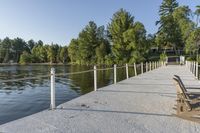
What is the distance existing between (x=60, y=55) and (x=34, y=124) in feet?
409

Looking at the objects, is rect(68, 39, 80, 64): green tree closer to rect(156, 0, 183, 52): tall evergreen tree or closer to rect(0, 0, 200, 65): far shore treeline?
rect(0, 0, 200, 65): far shore treeline

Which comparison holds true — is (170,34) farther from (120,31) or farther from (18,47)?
(18,47)

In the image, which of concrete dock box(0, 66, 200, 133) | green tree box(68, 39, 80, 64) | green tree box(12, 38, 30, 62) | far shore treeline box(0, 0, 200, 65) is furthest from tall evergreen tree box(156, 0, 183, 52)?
green tree box(12, 38, 30, 62)

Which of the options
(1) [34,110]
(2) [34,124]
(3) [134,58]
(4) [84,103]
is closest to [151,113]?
(4) [84,103]

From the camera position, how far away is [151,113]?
670cm

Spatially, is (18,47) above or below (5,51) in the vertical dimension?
above

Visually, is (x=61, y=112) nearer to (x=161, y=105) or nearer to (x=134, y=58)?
(x=161, y=105)

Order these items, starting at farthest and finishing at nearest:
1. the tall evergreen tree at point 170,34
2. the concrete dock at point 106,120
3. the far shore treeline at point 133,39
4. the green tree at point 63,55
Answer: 1. the green tree at point 63,55
2. the tall evergreen tree at point 170,34
3. the far shore treeline at point 133,39
4. the concrete dock at point 106,120

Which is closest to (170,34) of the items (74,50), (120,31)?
(120,31)

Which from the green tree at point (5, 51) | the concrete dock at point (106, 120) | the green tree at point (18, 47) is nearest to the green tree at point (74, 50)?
the green tree at point (18, 47)

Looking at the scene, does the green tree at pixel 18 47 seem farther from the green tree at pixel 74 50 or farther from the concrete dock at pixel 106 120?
the concrete dock at pixel 106 120

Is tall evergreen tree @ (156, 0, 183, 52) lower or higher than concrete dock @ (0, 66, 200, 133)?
higher

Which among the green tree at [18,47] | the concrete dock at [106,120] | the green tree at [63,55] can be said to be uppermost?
the green tree at [18,47]

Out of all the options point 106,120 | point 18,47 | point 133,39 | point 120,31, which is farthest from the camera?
point 18,47
